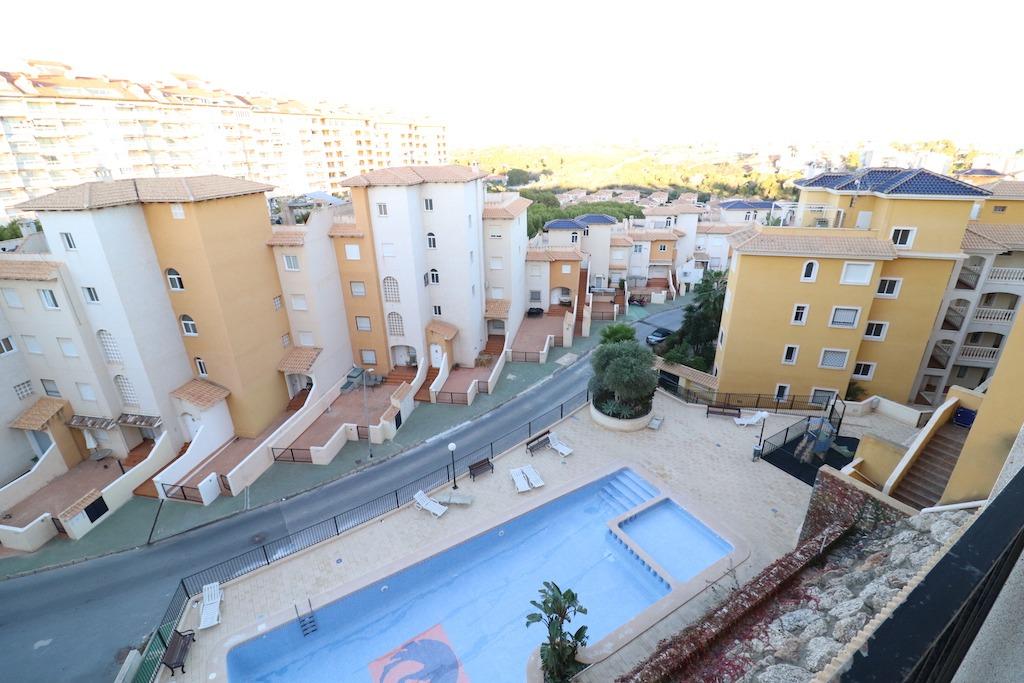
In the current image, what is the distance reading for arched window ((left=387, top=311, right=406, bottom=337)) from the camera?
31100mm

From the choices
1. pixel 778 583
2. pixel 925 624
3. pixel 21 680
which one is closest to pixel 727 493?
pixel 778 583

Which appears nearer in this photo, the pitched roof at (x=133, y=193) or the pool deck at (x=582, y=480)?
the pool deck at (x=582, y=480)

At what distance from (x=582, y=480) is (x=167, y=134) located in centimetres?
7856

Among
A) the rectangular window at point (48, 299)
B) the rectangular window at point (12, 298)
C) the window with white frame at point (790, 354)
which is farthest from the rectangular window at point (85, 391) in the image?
the window with white frame at point (790, 354)

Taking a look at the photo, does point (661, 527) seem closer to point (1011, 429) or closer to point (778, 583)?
point (778, 583)

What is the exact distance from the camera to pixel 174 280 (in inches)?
938

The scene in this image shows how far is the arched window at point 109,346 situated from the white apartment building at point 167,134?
103 feet

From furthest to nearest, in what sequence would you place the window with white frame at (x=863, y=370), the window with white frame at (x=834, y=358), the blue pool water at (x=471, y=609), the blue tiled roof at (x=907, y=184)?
the window with white frame at (x=863, y=370) → the window with white frame at (x=834, y=358) → the blue tiled roof at (x=907, y=184) → the blue pool water at (x=471, y=609)

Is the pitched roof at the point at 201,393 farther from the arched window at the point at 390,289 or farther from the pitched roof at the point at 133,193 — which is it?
the arched window at the point at 390,289

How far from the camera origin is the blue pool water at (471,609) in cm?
→ 1498

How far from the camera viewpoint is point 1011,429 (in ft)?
39.4

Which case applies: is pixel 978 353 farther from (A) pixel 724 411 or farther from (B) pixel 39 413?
(B) pixel 39 413

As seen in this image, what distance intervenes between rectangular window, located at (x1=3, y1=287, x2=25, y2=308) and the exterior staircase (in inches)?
1437

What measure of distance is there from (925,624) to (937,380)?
35.1 metres
